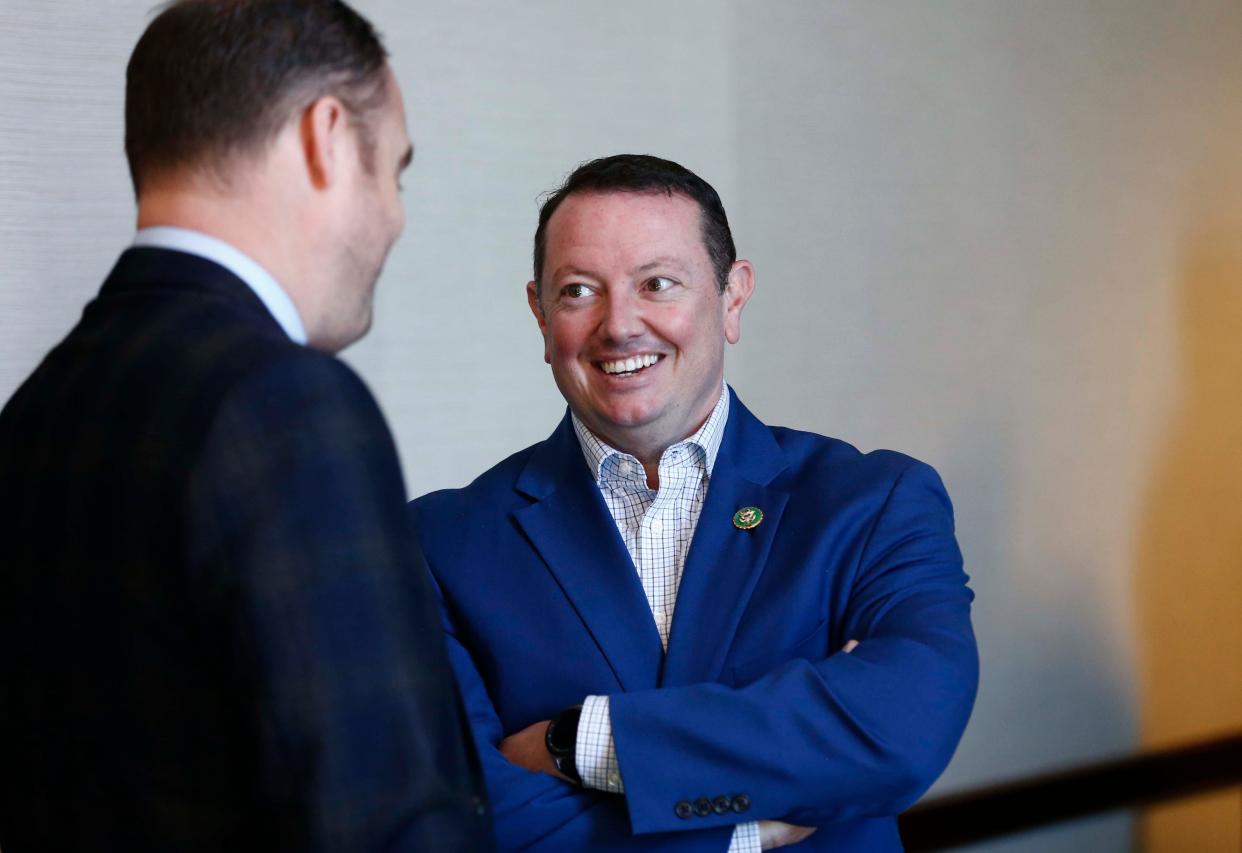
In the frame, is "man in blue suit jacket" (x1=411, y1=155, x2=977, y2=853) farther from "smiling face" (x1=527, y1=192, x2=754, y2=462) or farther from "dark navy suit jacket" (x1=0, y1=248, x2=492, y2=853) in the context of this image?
"dark navy suit jacket" (x1=0, y1=248, x2=492, y2=853)

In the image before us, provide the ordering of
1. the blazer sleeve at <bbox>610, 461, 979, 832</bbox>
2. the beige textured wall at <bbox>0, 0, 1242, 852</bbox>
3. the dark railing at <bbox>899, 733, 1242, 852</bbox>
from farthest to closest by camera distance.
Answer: the dark railing at <bbox>899, 733, 1242, 852</bbox> → the beige textured wall at <bbox>0, 0, 1242, 852</bbox> → the blazer sleeve at <bbox>610, 461, 979, 832</bbox>

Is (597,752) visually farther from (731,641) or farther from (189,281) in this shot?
(189,281)

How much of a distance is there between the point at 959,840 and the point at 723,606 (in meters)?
2.39

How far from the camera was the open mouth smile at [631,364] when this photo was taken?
1919 mm

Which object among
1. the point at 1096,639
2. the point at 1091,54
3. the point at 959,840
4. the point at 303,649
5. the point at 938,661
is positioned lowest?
the point at 959,840

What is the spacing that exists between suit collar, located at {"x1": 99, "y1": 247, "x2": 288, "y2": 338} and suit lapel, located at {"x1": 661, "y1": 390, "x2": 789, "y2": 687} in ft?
2.93

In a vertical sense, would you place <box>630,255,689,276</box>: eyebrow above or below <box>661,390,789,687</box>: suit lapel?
above

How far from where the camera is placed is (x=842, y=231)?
12.0 ft

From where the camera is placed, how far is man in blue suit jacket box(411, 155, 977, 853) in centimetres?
162

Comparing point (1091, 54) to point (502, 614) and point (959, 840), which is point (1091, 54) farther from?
point (502, 614)

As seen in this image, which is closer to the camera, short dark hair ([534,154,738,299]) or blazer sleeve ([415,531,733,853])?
blazer sleeve ([415,531,733,853])

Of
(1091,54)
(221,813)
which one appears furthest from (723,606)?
(1091,54)

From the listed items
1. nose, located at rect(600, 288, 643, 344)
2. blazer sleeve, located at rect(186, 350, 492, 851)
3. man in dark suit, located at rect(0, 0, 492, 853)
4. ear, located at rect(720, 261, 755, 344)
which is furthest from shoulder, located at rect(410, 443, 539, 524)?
blazer sleeve, located at rect(186, 350, 492, 851)

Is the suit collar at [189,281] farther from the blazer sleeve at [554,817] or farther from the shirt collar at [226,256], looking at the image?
the blazer sleeve at [554,817]
